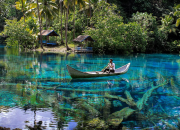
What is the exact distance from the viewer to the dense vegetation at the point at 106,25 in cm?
3522

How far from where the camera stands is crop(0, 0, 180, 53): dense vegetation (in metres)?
35.2

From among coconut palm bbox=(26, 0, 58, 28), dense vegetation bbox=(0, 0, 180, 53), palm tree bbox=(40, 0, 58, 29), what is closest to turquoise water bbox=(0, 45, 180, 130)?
dense vegetation bbox=(0, 0, 180, 53)

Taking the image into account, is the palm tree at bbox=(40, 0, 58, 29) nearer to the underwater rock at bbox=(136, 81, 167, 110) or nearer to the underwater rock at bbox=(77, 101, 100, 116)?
the underwater rock at bbox=(136, 81, 167, 110)

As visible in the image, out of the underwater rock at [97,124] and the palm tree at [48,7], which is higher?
the palm tree at [48,7]

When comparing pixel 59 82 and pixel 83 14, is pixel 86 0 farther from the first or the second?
pixel 59 82

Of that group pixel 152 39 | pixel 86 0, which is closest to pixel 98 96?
pixel 86 0

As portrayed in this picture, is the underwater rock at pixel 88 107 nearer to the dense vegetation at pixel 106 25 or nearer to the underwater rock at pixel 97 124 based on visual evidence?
the underwater rock at pixel 97 124

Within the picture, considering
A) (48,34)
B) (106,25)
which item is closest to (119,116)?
(106,25)

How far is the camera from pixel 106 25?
3462 centimetres

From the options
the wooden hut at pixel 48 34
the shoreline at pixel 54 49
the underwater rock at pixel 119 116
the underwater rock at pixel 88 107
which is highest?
the wooden hut at pixel 48 34

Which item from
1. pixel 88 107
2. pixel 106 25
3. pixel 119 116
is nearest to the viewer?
pixel 119 116

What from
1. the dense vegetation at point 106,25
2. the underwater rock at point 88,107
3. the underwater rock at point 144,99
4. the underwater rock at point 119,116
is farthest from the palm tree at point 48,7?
the underwater rock at point 119,116

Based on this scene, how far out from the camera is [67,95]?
10.6 meters

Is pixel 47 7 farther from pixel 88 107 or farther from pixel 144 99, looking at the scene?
pixel 88 107
